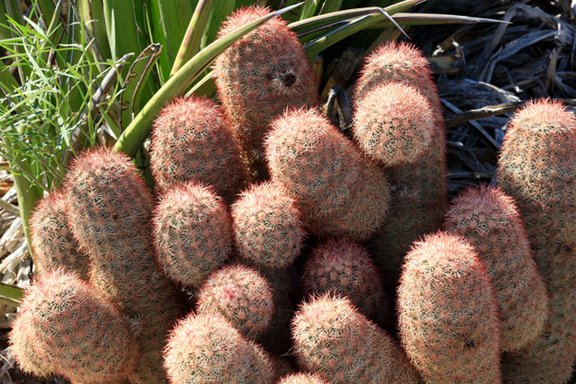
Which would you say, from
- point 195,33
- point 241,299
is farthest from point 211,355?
point 195,33

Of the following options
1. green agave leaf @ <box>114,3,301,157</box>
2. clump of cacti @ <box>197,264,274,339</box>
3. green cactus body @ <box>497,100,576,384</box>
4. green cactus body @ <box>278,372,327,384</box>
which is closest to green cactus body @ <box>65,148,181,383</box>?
green agave leaf @ <box>114,3,301,157</box>

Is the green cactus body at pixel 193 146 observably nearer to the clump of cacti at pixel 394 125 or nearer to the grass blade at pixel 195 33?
the grass blade at pixel 195 33

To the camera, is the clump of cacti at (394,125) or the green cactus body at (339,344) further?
the clump of cacti at (394,125)

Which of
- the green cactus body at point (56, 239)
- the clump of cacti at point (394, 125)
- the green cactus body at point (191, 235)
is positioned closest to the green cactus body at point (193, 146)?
the green cactus body at point (191, 235)

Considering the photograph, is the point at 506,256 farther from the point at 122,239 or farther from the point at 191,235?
the point at 122,239

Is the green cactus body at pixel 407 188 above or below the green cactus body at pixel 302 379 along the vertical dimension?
above

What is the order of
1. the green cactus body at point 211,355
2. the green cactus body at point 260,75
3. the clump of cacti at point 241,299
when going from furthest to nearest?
the green cactus body at point 260,75 < the clump of cacti at point 241,299 < the green cactus body at point 211,355

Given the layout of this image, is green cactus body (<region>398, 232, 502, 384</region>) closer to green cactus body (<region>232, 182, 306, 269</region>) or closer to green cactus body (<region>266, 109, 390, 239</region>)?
green cactus body (<region>266, 109, 390, 239</region>)
